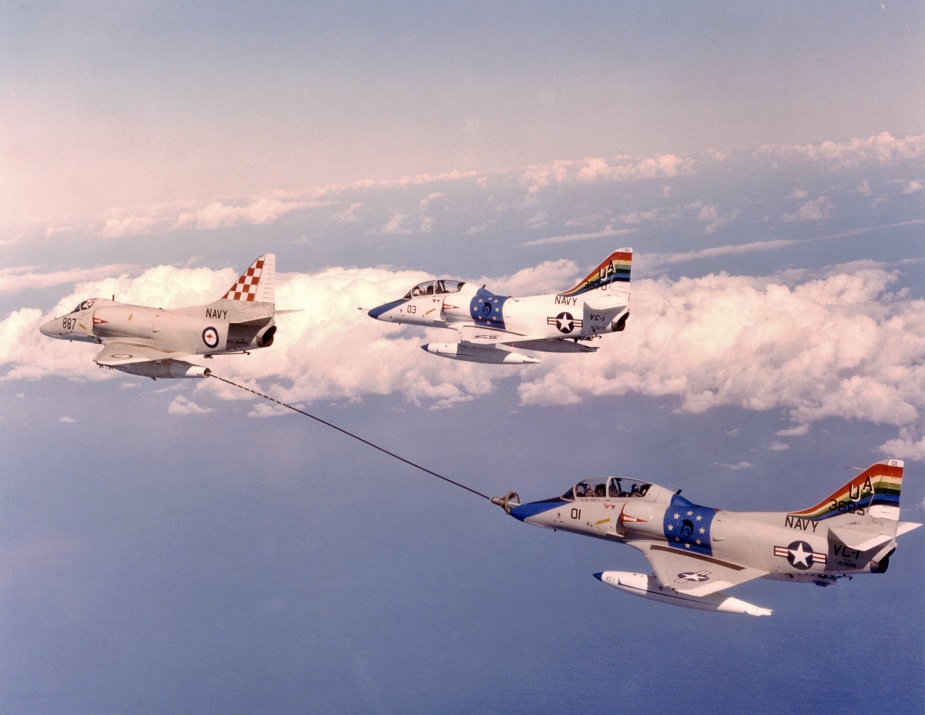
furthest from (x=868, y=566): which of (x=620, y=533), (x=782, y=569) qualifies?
(x=620, y=533)

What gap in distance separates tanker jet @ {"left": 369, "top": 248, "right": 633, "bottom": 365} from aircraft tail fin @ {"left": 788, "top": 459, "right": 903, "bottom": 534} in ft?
27.1

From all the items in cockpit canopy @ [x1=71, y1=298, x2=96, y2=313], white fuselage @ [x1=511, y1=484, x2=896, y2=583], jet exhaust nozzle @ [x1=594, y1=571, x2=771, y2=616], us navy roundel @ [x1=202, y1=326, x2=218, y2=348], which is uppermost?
cockpit canopy @ [x1=71, y1=298, x2=96, y2=313]

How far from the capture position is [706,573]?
26125mm

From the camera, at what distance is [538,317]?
32.2 m

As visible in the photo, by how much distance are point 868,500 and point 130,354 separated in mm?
19800

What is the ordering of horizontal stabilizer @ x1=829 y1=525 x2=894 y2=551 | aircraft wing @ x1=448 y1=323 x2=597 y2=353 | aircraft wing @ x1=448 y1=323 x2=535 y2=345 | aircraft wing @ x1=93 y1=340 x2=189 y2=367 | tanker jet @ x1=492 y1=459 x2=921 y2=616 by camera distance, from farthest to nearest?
aircraft wing @ x1=448 y1=323 x2=597 y2=353 < aircraft wing @ x1=448 y1=323 x2=535 y2=345 < aircraft wing @ x1=93 y1=340 x2=189 y2=367 < tanker jet @ x1=492 y1=459 x2=921 y2=616 < horizontal stabilizer @ x1=829 y1=525 x2=894 y2=551

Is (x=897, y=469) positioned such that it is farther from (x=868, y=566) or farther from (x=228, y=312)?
(x=228, y=312)

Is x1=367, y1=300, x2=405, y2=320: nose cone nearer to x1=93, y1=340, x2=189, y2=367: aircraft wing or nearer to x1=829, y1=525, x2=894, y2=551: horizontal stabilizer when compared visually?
x1=93, y1=340, x2=189, y2=367: aircraft wing

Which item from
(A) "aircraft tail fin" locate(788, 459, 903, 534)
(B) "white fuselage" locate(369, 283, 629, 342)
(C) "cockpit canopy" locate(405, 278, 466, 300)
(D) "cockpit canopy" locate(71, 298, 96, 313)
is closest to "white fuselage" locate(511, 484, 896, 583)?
(A) "aircraft tail fin" locate(788, 459, 903, 534)

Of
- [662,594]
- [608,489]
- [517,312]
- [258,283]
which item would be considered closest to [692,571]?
[662,594]

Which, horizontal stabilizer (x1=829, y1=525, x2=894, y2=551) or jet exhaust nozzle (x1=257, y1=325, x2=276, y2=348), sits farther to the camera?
jet exhaust nozzle (x1=257, y1=325, x2=276, y2=348)

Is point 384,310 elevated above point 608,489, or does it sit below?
above

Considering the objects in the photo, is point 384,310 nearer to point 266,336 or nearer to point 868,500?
point 266,336

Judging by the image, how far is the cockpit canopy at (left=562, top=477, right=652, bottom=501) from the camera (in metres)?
27.7
